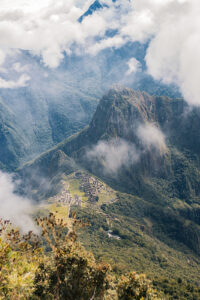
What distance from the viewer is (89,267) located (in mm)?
39812

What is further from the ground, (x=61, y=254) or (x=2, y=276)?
(x=61, y=254)

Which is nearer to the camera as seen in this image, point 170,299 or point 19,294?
point 19,294

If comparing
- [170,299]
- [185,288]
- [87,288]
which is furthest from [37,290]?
[185,288]

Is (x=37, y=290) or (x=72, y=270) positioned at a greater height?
(x=72, y=270)

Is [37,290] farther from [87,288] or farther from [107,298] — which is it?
[107,298]

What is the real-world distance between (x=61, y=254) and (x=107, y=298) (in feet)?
70.9

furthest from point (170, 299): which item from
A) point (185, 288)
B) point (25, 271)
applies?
point (25, 271)

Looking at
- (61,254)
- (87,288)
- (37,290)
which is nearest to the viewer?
(61,254)

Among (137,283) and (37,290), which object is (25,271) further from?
(137,283)

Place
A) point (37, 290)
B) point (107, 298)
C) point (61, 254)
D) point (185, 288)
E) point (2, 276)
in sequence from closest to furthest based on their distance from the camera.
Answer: point (2, 276) → point (61, 254) → point (37, 290) → point (107, 298) → point (185, 288)

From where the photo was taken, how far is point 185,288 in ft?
534

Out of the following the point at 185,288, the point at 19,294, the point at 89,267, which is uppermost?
the point at 185,288

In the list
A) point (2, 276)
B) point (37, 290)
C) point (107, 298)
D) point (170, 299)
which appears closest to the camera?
point (2, 276)

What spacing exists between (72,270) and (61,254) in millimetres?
3732
